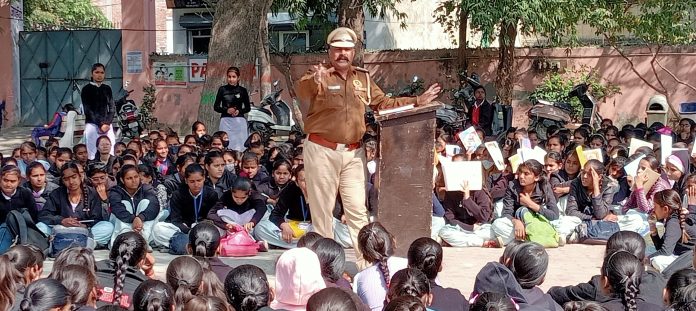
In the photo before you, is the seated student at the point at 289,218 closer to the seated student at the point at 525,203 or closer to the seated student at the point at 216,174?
the seated student at the point at 216,174

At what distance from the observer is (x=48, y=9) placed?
2395 centimetres

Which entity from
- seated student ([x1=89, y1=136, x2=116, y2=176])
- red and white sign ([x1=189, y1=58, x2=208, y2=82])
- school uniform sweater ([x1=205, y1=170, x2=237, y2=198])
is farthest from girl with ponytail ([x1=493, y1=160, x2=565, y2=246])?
red and white sign ([x1=189, y1=58, x2=208, y2=82])

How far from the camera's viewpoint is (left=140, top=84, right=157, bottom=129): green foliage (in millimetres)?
17031

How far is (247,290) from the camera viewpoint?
3949 mm

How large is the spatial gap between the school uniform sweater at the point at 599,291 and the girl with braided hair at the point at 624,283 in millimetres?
56

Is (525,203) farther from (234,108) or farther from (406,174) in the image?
(234,108)

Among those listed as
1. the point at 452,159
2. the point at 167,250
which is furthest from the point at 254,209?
the point at 452,159

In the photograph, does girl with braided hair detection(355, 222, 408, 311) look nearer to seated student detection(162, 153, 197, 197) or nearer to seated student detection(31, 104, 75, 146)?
seated student detection(162, 153, 197, 197)

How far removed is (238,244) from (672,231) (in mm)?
3270

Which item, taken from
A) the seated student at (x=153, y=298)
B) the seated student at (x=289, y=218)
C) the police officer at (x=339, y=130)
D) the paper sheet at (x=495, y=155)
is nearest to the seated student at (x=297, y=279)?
the seated student at (x=153, y=298)

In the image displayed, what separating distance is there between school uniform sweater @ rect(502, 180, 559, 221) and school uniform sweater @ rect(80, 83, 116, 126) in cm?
464

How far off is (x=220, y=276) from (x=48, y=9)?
809 inches

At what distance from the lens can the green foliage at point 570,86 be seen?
53.4ft

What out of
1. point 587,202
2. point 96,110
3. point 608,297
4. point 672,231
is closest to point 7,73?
point 96,110
